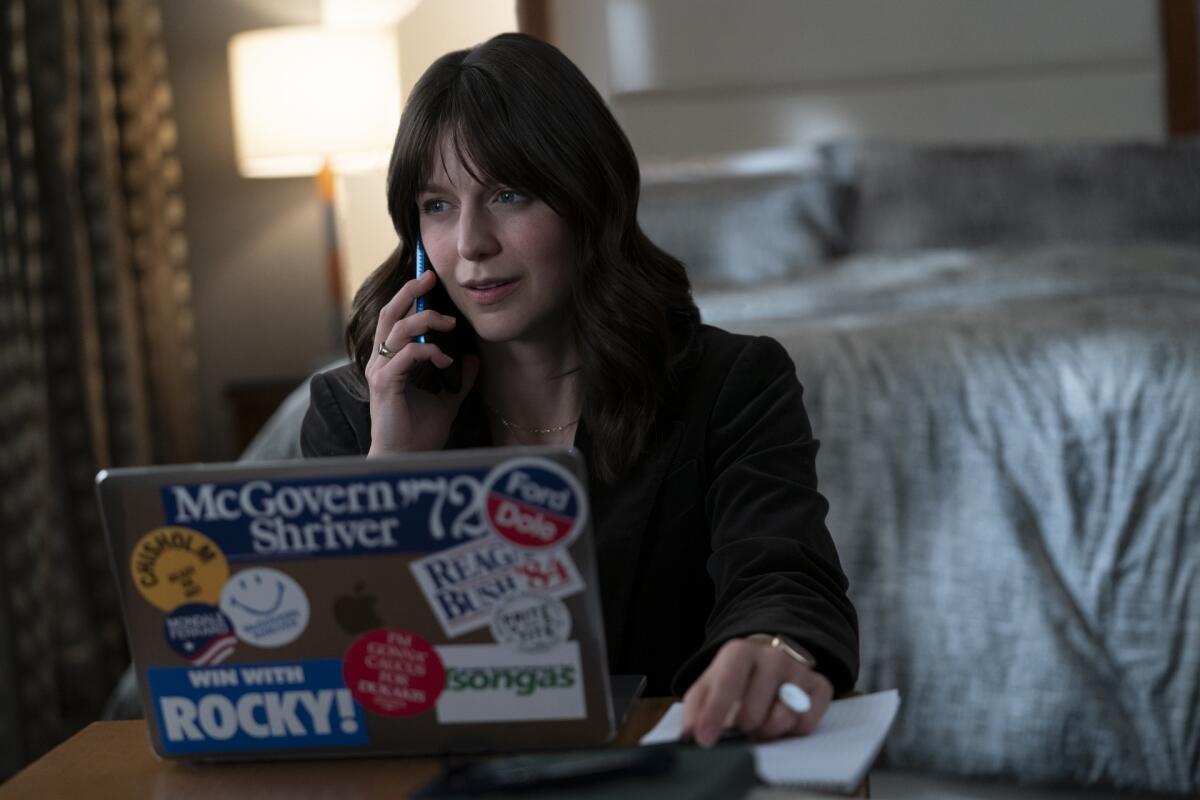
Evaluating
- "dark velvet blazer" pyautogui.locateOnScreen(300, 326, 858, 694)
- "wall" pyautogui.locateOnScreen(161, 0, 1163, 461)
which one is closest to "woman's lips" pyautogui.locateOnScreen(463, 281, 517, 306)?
"dark velvet blazer" pyautogui.locateOnScreen(300, 326, 858, 694)

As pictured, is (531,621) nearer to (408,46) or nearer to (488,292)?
(488,292)

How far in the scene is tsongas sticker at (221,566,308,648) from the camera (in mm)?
723

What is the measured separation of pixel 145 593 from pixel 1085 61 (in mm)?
3738

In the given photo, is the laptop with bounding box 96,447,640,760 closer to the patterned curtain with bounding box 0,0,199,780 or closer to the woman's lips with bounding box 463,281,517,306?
the woman's lips with bounding box 463,281,517,306

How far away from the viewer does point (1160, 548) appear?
1.90 metres

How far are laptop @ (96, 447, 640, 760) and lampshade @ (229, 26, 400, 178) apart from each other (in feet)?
9.14

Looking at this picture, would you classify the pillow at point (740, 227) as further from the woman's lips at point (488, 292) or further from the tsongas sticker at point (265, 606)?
the tsongas sticker at point (265, 606)

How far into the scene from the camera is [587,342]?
3.99ft

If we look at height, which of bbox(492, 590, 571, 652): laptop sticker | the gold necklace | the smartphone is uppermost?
the smartphone

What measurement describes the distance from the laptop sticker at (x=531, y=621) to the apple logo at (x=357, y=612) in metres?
0.06

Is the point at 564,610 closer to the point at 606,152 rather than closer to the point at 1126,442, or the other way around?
the point at 606,152

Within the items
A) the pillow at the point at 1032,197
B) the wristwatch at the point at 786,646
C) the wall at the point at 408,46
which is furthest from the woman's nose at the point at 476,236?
the wall at the point at 408,46

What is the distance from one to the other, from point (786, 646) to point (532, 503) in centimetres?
20

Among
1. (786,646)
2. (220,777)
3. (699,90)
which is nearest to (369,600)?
(220,777)
